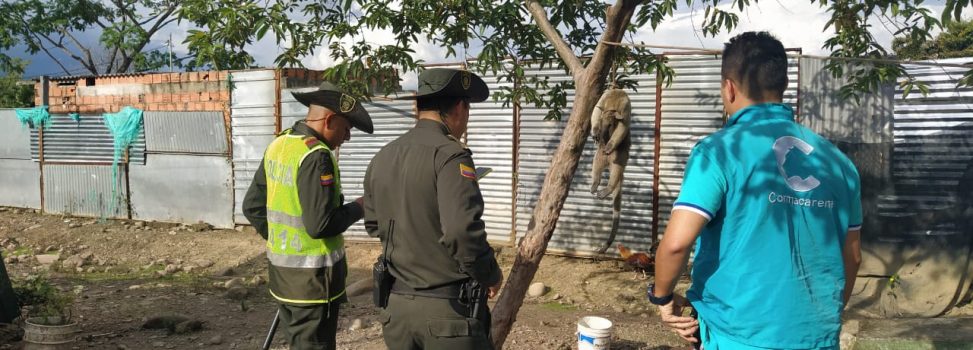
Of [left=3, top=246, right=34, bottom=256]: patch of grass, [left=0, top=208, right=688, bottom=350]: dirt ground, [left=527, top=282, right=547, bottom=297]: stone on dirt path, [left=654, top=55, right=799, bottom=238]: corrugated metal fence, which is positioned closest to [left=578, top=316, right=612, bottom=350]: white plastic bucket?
[left=0, top=208, right=688, bottom=350]: dirt ground

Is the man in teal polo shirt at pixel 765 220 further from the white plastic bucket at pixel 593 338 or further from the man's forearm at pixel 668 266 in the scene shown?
the white plastic bucket at pixel 593 338

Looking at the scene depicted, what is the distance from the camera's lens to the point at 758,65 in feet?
6.59

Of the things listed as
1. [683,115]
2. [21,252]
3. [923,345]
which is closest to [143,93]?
[21,252]

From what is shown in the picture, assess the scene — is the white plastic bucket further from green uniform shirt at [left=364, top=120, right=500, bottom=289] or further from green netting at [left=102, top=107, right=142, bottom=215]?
green netting at [left=102, top=107, right=142, bottom=215]

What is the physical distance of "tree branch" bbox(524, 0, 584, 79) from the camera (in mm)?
3812

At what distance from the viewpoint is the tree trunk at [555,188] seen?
366 cm

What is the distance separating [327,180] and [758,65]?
2032 mm

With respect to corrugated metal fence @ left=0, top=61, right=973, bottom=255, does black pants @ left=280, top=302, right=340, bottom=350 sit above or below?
below

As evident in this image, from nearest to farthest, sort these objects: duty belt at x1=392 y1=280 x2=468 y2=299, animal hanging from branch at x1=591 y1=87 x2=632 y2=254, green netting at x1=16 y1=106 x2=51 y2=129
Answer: duty belt at x1=392 y1=280 x2=468 y2=299, animal hanging from branch at x1=591 y1=87 x2=632 y2=254, green netting at x1=16 y1=106 x2=51 y2=129

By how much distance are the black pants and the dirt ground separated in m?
1.87

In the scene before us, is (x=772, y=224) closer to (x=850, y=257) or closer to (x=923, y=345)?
(x=850, y=257)

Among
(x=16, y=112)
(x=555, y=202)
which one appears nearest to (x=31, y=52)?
(x=16, y=112)

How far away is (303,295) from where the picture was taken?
11.1 ft

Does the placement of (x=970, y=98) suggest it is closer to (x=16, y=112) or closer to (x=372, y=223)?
(x=372, y=223)
